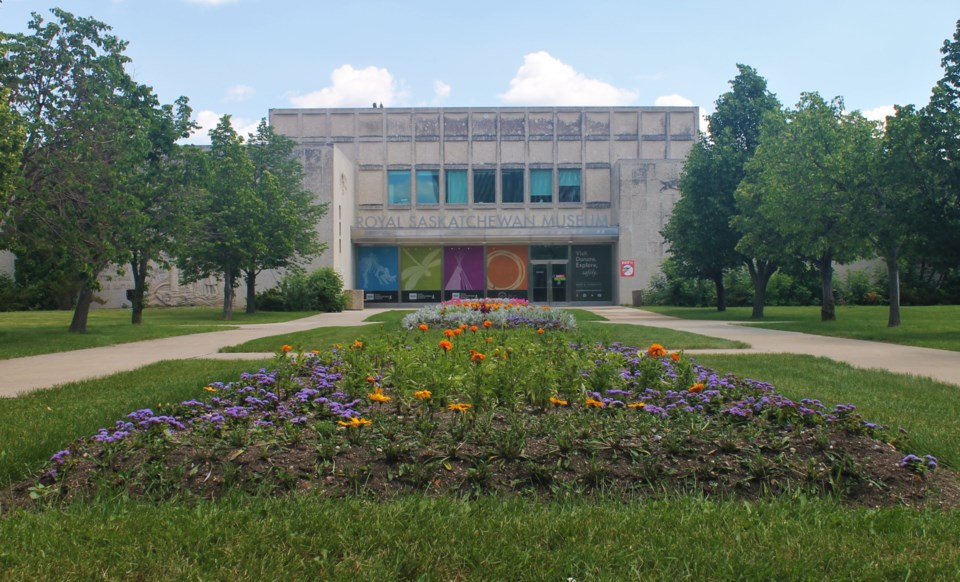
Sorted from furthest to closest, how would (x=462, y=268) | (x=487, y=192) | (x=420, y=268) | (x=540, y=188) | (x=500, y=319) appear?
(x=540, y=188)
(x=487, y=192)
(x=462, y=268)
(x=420, y=268)
(x=500, y=319)

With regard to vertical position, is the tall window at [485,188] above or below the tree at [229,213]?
above

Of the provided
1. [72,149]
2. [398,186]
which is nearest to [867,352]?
[72,149]

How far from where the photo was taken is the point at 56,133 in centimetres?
1700

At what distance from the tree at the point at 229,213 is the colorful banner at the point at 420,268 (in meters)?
17.4

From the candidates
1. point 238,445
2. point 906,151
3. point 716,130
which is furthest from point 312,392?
point 716,130

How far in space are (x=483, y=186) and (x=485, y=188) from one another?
0.18 meters

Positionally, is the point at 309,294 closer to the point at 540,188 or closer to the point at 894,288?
the point at 540,188

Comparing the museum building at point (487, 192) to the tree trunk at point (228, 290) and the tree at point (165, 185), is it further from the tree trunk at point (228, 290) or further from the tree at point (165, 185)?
the tree at point (165, 185)

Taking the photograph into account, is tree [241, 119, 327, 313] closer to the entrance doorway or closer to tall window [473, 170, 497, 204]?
tall window [473, 170, 497, 204]

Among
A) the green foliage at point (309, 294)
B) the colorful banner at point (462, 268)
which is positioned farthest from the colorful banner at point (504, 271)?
the green foliage at point (309, 294)

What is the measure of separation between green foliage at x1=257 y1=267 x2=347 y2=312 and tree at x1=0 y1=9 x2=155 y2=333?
737 inches

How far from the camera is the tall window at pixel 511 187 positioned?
4875 cm

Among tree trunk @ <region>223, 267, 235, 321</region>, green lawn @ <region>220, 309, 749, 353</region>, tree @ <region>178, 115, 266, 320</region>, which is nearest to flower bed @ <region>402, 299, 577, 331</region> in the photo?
green lawn @ <region>220, 309, 749, 353</region>

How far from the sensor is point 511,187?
48781 millimetres
